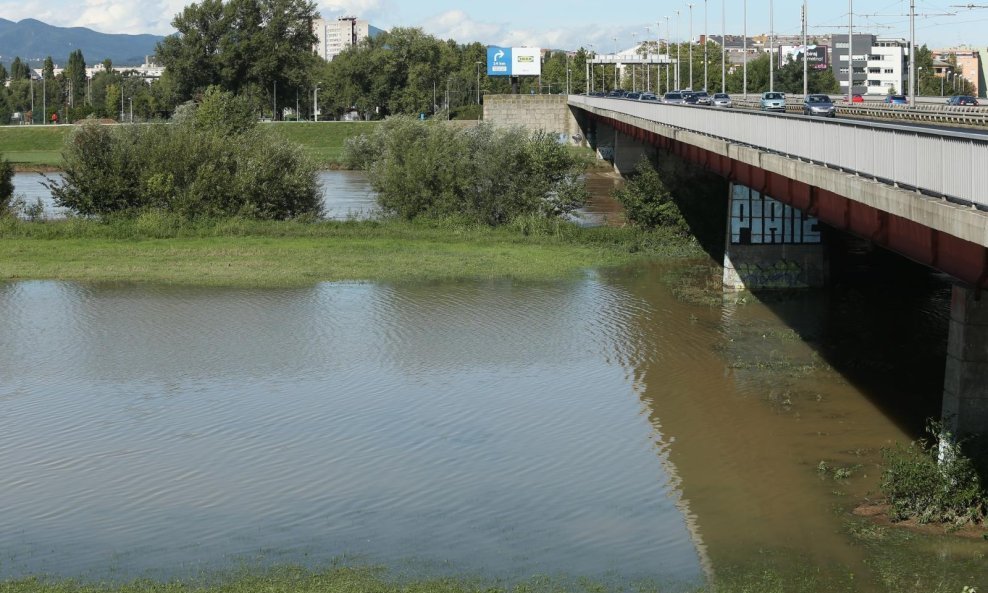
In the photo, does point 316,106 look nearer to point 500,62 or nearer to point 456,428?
point 500,62

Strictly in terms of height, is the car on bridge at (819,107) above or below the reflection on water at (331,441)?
above

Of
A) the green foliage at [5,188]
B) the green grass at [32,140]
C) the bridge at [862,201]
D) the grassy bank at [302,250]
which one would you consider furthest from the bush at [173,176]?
the green grass at [32,140]

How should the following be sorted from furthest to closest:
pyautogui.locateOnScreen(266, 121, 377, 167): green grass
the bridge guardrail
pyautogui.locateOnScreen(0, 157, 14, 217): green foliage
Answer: pyautogui.locateOnScreen(266, 121, 377, 167): green grass, pyautogui.locateOnScreen(0, 157, 14, 217): green foliage, the bridge guardrail

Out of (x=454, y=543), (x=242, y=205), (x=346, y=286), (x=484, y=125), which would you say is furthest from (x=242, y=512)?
(x=484, y=125)

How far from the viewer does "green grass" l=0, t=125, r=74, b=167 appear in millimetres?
126625

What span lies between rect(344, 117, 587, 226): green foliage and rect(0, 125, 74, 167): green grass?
73.9 meters

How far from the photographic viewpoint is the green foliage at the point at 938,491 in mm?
17875

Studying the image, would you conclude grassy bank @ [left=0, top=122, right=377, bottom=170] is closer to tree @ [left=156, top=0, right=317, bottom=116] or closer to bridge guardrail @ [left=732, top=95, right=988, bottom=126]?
tree @ [left=156, top=0, right=317, bottom=116]

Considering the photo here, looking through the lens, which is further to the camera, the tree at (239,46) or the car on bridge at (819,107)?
the tree at (239,46)

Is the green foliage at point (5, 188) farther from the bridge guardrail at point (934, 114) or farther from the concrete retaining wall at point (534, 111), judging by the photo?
the concrete retaining wall at point (534, 111)

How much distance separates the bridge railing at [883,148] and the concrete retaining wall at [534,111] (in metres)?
92.0

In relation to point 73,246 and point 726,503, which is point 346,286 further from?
point 726,503

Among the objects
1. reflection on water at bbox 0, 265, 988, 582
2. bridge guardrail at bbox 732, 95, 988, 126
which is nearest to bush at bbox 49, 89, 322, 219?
reflection on water at bbox 0, 265, 988, 582

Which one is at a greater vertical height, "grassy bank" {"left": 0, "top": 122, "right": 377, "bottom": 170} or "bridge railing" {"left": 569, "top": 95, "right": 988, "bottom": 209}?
"grassy bank" {"left": 0, "top": 122, "right": 377, "bottom": 170}
